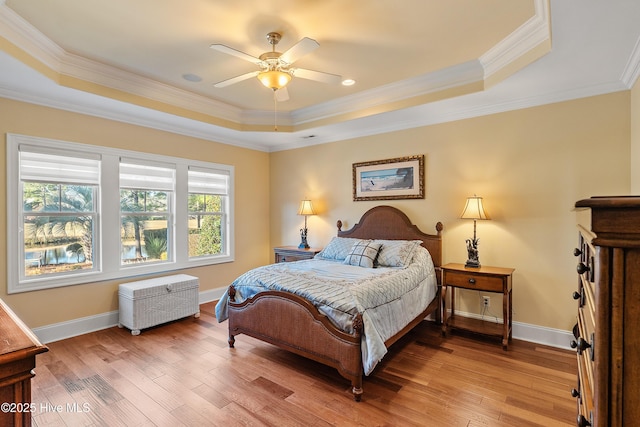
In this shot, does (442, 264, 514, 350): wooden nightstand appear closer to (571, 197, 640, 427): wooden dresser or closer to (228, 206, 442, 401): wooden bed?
(228, 206, 442, 401): wooden bed

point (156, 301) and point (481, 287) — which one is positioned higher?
point (481, 287)

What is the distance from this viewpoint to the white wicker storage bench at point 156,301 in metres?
3.57

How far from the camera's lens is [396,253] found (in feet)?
11.9

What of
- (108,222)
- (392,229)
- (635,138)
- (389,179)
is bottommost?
(392,229)

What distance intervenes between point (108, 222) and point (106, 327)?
1254 millimetres

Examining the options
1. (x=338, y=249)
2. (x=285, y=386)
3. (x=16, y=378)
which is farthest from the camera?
(x=338, y=249)

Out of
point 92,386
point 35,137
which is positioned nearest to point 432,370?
point 92,386

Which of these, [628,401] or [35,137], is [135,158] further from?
[628,401]

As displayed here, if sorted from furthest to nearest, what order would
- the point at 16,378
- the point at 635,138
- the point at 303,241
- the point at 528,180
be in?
the point at 303,241 → the point at 528,180 → the point at 635,138 → the point at 16,378

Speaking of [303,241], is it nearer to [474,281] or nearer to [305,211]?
[305,211]

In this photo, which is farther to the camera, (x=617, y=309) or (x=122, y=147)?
(x=122, y=147)

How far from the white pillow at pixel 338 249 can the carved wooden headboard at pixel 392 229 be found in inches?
12.7

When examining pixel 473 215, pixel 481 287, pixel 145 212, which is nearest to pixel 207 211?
pixel 145 212

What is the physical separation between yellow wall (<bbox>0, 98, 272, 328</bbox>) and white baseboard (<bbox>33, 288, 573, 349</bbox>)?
0.06 metres
